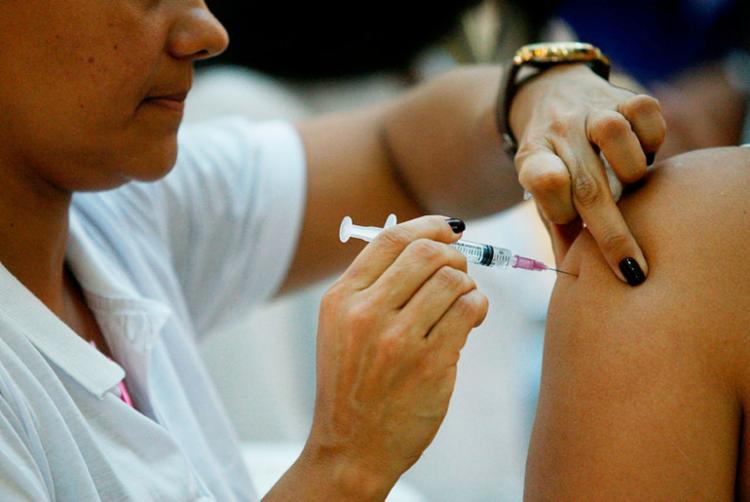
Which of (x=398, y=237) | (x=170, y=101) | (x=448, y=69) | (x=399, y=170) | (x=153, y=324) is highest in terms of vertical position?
(x=170, y=101)

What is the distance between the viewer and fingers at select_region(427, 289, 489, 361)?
80 centimetres

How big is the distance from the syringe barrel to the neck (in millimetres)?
471

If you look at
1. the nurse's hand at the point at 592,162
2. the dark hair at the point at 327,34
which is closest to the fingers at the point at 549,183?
the nurse's hand at the point at 592,162

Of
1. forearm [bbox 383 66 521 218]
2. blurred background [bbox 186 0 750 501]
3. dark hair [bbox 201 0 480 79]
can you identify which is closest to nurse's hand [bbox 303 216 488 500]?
forearm [bbox 383 66 521 218]

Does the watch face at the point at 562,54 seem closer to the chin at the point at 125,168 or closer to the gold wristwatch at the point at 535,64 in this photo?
the gold wristwatch at the point at 535,64

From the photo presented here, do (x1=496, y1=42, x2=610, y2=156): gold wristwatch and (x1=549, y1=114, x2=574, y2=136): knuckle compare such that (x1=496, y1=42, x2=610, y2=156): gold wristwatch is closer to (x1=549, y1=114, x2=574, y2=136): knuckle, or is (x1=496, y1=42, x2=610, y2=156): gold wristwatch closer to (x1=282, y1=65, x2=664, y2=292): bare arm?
(x1=282, y1=65, x2=664, y2=292): bare arm

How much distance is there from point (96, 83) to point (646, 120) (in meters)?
0.56

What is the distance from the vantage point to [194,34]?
3.17ft

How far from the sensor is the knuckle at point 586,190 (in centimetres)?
83

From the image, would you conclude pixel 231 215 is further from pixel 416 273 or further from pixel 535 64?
pixel 416 273

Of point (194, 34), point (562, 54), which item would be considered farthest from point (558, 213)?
point (194, 34)

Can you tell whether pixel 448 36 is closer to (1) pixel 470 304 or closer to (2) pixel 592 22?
(2) pixel 592 22

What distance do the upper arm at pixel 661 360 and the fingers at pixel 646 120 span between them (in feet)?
0.14

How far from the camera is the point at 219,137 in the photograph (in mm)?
1408
